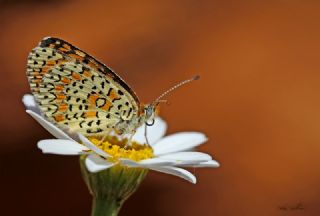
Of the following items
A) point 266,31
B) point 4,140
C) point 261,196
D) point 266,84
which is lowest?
point 261,196

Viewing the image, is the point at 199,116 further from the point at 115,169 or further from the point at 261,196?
the point at 115,169

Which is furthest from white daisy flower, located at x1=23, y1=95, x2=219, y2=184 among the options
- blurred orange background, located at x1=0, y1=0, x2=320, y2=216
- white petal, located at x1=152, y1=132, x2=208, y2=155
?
blurred orange background, located at x1=0, y1=0, x2=320, y2=216

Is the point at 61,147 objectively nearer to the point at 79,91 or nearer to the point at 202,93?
the point at 79,91

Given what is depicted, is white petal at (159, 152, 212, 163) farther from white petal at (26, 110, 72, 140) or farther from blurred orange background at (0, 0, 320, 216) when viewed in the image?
blurred orange background at (0, 0, 320, 216)

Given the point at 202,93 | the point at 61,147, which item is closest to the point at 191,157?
the point at 61,147

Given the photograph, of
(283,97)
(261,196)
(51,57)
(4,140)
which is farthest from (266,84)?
(51,57)

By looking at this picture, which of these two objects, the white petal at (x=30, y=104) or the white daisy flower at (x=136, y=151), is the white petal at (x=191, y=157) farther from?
the white petal at (x=30, y=104)
